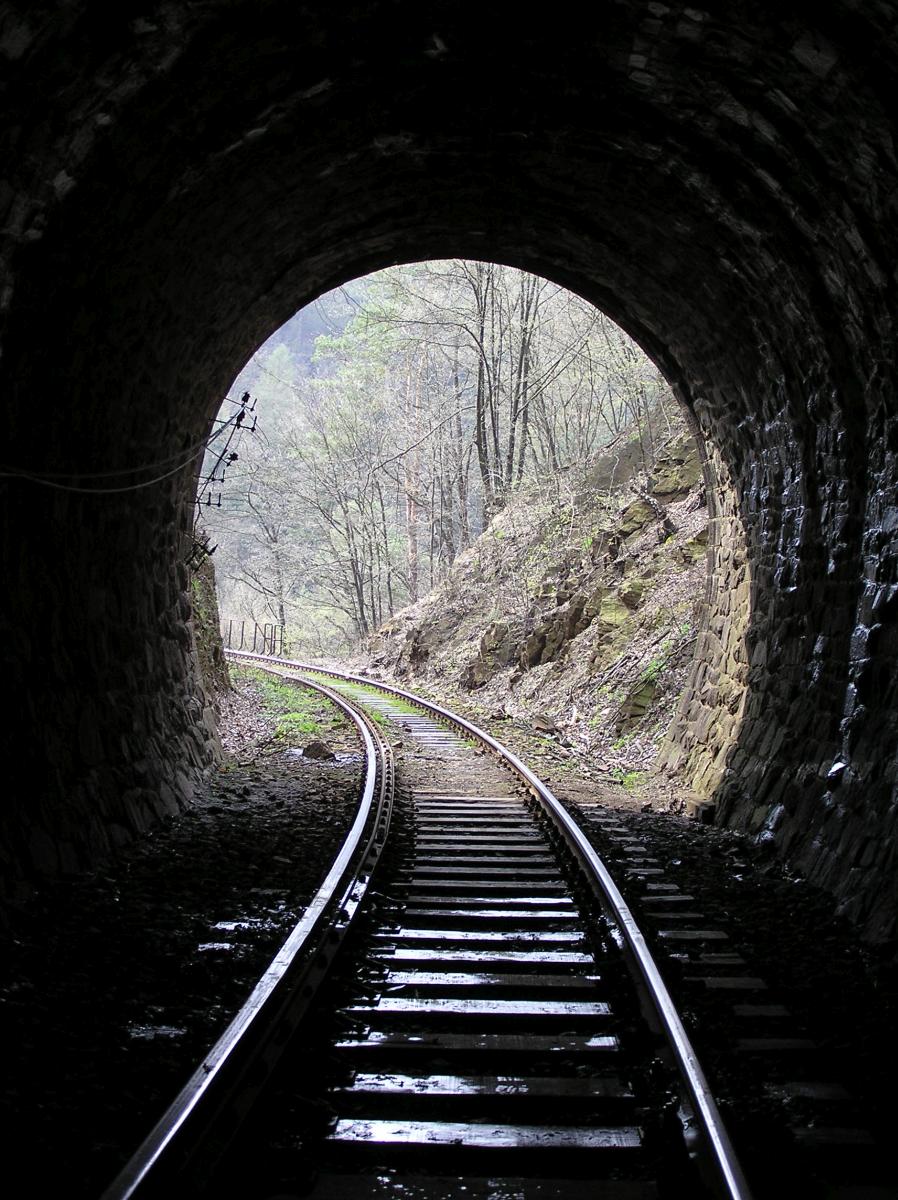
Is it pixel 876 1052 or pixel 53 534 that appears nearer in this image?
pixel 876 1052

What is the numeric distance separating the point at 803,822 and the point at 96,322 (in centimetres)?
576

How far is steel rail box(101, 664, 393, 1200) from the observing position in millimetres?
2746

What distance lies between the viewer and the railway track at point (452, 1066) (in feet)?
9.47

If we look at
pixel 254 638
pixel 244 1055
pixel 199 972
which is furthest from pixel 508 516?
pixel 244 1055

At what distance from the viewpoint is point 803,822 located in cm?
698

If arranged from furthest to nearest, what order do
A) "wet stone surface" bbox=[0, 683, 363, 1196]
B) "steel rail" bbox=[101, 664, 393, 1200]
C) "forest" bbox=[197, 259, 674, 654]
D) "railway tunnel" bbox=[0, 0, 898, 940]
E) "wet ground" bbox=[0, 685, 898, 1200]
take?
"forest" bbox=[197, 259, 674, 654], "railway tunnel" bbox=[0, 0, 898, 940], "wet ground" bbox=[0, 685, 898, 1200], "wet stone surface" bbox=[0, 683, 363, 1196], "steel rail" bbox=[101, 664, 393, 1200]

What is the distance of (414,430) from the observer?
28.8 m

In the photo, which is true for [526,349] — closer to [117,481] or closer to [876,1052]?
[117,481]

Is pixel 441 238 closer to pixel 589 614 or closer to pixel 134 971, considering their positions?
pixel 134 971

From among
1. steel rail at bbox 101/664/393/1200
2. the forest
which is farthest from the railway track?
the forest

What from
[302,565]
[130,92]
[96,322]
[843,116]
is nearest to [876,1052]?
[843,116]

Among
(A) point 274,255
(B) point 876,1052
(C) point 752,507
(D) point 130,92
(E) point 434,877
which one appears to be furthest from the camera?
(C) point 752,507

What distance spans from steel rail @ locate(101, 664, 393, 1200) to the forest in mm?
7799

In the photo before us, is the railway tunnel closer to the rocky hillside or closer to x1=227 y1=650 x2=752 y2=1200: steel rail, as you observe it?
x1=227 y1=650 x2=752 y2=1200: steel rail
